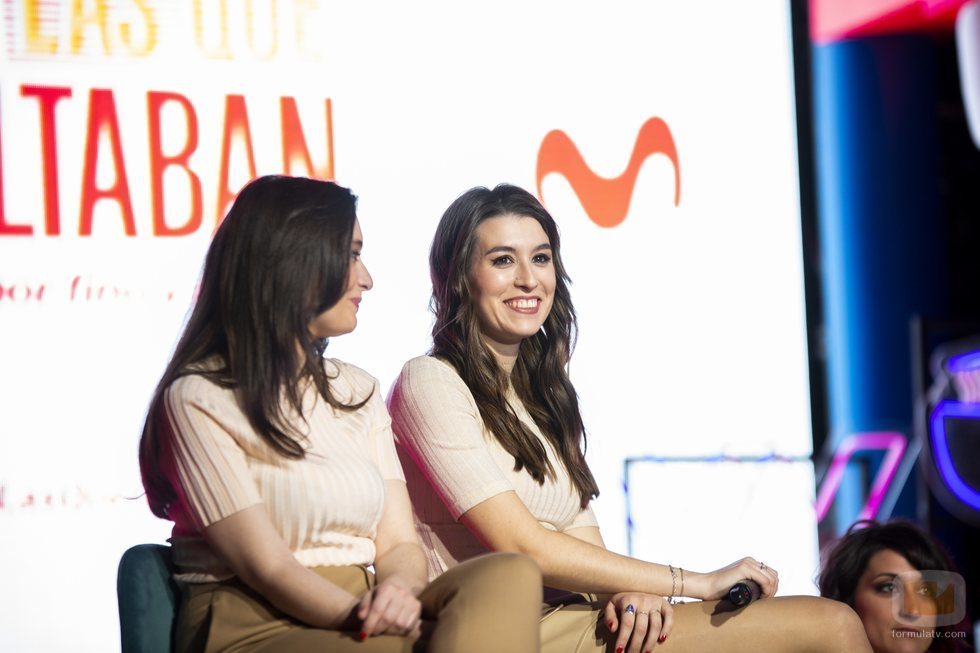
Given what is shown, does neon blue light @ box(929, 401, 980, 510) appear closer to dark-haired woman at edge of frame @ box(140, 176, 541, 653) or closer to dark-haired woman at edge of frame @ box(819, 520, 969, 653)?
dark-haired woman at edge of frame @ box(819, 520, 969, 653)

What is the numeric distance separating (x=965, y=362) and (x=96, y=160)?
9.66 feet

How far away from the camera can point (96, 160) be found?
2.92 m

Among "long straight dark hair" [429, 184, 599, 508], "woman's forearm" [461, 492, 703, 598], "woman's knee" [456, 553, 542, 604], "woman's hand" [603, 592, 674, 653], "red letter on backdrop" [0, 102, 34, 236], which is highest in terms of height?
"red letter on backdrop" [0, 102, 34, 236]

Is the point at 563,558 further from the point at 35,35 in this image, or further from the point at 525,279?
the point at 35,35

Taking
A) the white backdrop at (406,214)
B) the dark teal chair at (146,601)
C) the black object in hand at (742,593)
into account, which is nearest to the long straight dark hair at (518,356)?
the black object in hand at (742,593)

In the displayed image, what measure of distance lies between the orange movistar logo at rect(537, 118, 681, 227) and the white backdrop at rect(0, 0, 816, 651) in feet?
0.08

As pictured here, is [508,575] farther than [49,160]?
No

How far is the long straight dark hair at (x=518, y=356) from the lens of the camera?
7.02ft

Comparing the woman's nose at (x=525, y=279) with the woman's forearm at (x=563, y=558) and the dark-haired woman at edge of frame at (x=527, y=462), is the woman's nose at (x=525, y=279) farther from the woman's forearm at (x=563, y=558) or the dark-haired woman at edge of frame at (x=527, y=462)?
the woman's forearm at (x=563, y=558)

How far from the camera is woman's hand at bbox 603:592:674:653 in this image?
1851mm

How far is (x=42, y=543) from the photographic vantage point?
2797 millimetres

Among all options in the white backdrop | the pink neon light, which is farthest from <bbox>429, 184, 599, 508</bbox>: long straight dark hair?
the pink neon light

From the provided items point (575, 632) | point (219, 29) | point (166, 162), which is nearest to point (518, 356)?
point (575, 632)

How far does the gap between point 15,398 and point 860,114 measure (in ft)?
10.2
